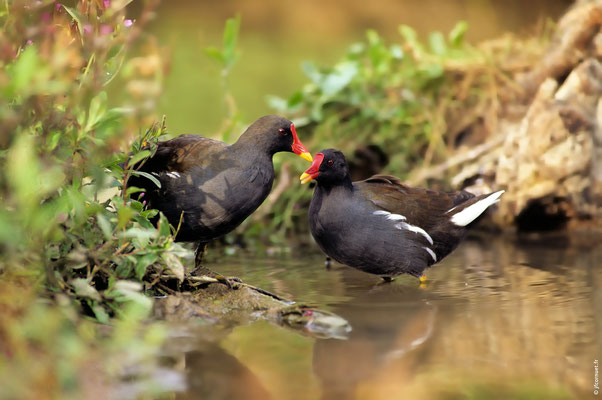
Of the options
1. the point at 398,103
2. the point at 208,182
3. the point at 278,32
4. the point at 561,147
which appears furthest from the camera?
the point at 278,32

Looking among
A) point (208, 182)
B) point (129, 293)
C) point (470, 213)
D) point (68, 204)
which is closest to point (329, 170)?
point (208, 182)

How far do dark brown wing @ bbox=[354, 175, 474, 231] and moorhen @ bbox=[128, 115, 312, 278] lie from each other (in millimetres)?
651

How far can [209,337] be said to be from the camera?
3098mm

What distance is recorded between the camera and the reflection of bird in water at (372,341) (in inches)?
105

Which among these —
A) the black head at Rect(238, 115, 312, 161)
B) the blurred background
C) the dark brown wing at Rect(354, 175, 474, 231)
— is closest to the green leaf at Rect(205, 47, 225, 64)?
the black head at Rect(238, 115, 312, 161)

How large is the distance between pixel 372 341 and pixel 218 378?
0.70m

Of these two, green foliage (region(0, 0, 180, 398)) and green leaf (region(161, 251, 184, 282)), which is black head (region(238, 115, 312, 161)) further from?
green leaf (region(161, 251, 184, 282))

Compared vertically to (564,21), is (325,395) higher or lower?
lower

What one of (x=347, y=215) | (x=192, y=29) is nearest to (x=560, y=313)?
(x=347, y=215)

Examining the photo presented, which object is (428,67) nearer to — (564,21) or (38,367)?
(564,21)

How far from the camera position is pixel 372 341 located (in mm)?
3072

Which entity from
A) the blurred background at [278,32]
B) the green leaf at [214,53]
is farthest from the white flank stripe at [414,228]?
the blurred background at [278,32]

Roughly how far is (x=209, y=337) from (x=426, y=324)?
92 cm

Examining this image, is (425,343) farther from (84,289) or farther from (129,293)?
(84,289)
